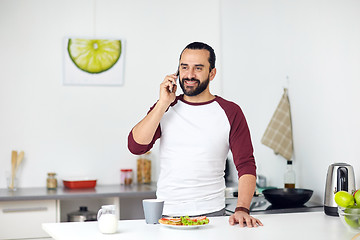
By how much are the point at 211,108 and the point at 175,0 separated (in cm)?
202

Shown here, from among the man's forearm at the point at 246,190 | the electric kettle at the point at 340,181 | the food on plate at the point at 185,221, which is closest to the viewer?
the food on plate at the point at 185,221

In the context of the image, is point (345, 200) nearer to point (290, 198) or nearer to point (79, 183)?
point (290, 198)

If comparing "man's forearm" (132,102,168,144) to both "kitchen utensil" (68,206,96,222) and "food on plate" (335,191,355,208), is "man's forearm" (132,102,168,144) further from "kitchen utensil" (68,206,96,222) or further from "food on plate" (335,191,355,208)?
"kitchen utensil" (68,206,96,222)

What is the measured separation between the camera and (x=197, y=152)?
88.7 inches

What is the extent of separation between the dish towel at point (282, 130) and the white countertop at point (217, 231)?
1.13 m

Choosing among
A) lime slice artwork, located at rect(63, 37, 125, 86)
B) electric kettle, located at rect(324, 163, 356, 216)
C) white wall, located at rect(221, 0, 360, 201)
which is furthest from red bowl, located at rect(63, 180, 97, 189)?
electric kettle, located at rect(324, 163, 356, 216)

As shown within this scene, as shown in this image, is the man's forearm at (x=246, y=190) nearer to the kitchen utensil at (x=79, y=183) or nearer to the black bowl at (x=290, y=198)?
the black bowl at (x=290, y=198)

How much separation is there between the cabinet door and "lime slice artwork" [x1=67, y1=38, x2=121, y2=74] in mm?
1104

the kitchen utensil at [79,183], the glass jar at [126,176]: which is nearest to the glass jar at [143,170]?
the glass jar at [126,176]

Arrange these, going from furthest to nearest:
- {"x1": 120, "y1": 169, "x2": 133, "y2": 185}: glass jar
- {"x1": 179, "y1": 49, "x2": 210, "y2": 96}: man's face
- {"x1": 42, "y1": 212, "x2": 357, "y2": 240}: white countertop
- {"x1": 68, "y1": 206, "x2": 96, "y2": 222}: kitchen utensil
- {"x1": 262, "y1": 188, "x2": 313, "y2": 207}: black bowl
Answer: {"x1": 120, "y1": 169, "x2": 133, "y2": 185}: glass jar, {"x1": 68, "y1": 206, "x2": 96, "y2": 222}: kitchen utensil, {"x1": 262, "y1": 188, "x2": 313, "y2": 207}: black bowl, {"x1": 179, "y1": 49, "x2": 210, "y2": 96}: man's face, {"x1": 42, "y1": 212, "x2": 357, "y2": 240}: white countertop

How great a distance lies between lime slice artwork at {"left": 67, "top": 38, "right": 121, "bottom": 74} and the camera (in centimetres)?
389

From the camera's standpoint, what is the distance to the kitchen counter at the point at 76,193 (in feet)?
10.7

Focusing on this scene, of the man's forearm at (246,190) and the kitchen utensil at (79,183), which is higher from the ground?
the man's forearm at (246,190)

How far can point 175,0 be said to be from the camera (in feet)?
13.6
